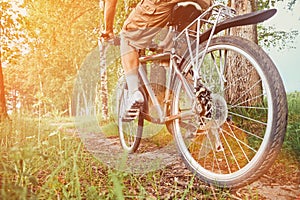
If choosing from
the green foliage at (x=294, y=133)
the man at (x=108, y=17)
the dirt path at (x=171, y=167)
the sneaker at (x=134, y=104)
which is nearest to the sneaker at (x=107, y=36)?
the man at (x=108, y=17)

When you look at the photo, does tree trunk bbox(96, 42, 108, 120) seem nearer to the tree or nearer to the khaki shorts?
the khaki shorts

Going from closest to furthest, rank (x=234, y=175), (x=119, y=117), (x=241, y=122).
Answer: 1. (x=234, y=175)
2. (x=241, y=122)
3. (x=119, y=117)

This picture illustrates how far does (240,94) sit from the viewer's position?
0.71 metres

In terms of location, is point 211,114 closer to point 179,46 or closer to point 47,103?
point 179,46

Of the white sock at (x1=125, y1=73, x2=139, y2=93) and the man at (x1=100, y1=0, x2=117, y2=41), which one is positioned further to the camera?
the white sock at (x1=125, y1=73, x2=139, y2=93)

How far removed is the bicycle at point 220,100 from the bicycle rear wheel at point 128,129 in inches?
6.5

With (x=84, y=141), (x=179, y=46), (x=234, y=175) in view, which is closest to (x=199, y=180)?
(x=234, y=175)

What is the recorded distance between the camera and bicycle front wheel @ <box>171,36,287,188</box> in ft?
1.76

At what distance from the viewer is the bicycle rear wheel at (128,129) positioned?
97 cm

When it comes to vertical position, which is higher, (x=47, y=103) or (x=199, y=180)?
(x=47, y=103)

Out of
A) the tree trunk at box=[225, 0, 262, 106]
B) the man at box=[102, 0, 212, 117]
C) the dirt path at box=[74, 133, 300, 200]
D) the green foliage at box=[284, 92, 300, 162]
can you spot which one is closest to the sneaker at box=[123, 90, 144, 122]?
the man at box=[102, 0, 212, 117]

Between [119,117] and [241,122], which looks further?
[119,117]

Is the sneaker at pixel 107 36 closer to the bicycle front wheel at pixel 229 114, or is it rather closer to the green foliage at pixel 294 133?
the bicycle front wheel at pixel 229 114

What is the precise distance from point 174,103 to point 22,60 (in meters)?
0.31
